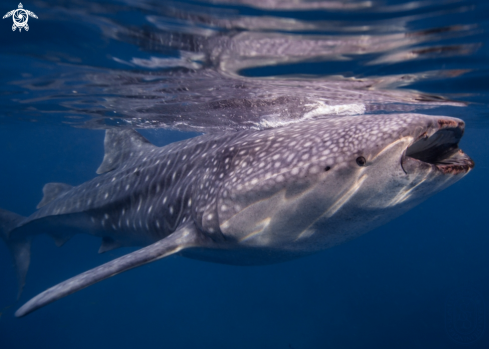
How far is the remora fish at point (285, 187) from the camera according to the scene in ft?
8.07

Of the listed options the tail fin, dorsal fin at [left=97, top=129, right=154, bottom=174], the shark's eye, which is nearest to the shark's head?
the shark's eye

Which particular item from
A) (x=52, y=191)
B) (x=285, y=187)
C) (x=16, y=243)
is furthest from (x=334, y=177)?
(x=16, y=243)

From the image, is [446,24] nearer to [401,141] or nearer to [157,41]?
[401,141]

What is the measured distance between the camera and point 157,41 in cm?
582

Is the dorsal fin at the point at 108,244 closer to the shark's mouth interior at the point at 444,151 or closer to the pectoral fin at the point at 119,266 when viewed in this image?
the pectoral fin at the point at 119,266

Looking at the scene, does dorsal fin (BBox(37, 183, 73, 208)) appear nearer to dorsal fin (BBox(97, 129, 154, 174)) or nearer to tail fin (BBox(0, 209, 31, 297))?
tail fin (BBox(0, 209, 31, 297))

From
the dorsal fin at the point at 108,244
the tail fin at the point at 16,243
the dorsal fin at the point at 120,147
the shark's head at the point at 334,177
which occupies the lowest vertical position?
the tail fin at the point at 16,243

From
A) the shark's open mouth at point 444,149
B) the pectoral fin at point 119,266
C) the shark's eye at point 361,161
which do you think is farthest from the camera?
the pectoral fin at point 119,266

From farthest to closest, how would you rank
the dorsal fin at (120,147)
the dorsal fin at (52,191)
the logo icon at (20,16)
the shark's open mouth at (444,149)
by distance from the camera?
the dorsal fin at (52,191) < the dorsal fin at (120,147) < the logo icon at (20,16) < the shark's open mouth at (444,149)

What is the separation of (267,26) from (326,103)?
502 centimetres

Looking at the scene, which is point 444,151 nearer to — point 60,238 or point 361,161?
point 361,161

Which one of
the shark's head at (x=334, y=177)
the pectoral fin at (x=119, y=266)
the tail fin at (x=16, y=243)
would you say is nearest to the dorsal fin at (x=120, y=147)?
the tail fin at (x=16, y=243)

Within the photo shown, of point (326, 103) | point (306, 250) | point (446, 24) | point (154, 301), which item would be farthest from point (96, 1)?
point (154, 301)

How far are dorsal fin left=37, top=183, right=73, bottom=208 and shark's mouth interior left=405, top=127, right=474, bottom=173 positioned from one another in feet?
26.7
